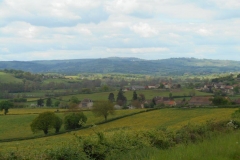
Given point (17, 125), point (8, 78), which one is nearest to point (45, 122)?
point (17, 125)

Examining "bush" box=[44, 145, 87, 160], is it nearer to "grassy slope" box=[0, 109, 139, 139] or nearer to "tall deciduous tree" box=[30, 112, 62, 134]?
"grassy slope" box=[0, 109, 139, 139]

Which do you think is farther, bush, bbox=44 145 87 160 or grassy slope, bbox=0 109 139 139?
grassy slope, bbox=0 109 139 139

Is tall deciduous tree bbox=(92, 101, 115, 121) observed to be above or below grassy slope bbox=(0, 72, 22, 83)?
above

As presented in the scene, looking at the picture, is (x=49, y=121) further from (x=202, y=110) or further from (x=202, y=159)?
(x=202, y=159)

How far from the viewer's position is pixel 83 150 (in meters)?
10.1

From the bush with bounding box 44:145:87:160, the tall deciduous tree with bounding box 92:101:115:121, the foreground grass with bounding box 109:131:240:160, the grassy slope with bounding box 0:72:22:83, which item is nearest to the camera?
the foreground grass with bounding box 109:131:240:160

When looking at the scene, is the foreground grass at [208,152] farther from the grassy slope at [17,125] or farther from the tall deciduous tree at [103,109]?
the tall deciduous tree at [103,109]

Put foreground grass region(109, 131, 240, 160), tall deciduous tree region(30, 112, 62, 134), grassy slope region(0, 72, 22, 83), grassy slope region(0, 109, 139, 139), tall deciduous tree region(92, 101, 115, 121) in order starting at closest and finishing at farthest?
foreground grass region(109, 131, 240, 160)
tall deciduous tree region(30, 112, 62, 134)
grassy slope region(0, 109, 139, 139)
tall deciduous tree region(92, 101, 115, 121)
grassy slope region(0, 72, 22, 83)

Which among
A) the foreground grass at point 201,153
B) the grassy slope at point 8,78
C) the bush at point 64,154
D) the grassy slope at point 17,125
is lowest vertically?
the grassy slope at point 17,125

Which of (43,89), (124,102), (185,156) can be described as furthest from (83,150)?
(43,89)

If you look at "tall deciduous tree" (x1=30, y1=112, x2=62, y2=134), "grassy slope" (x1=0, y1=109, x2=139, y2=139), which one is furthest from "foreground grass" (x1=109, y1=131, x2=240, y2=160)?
"tall deciduous tree" (x1=30, y1=112, x2=62, y2=134)

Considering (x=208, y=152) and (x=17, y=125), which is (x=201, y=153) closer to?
(x=208, y=152)

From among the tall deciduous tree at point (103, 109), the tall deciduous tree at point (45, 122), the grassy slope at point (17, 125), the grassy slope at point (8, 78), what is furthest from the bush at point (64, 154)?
the grassy slope at point (8, 78)

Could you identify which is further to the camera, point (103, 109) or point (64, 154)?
point (103, 109)
